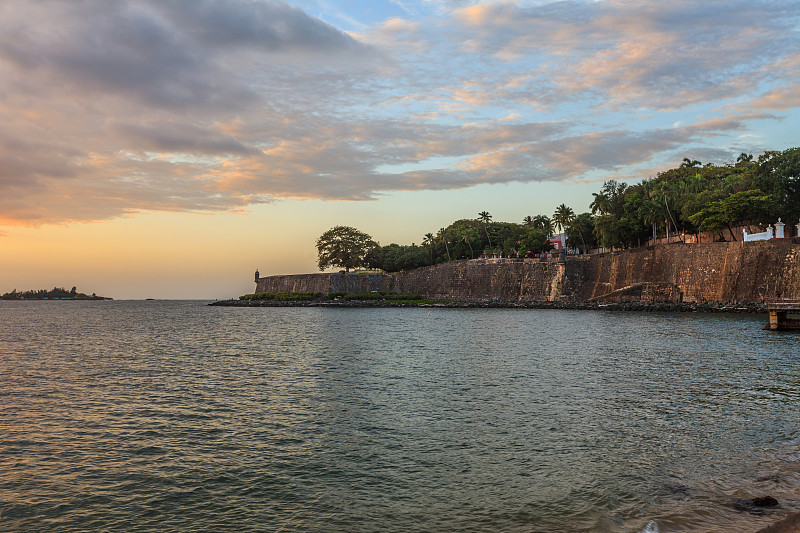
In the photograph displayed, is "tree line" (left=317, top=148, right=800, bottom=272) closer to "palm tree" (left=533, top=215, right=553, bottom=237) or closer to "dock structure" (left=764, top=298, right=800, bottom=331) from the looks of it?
"palm tree" (left=533, top=215, right=553, bottom=237)

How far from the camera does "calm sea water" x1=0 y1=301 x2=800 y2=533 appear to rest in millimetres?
10703

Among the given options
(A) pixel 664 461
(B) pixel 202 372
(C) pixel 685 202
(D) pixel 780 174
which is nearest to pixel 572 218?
(C) pixel 685 202

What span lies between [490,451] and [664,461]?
4.14m

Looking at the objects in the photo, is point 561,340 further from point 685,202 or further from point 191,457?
point 685,202

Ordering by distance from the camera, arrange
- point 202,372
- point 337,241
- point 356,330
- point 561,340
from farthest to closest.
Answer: point 337,241, point 356,330, point 561,340, point 202,372

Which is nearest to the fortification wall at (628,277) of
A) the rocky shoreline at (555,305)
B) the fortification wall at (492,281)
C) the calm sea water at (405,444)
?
the fortification wall at (492,281)

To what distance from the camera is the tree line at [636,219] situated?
72750 millimetres

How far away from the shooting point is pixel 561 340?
43.8 metres

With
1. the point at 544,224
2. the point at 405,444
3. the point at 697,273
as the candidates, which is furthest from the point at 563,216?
the point at 405,444

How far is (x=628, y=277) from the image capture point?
273 ft

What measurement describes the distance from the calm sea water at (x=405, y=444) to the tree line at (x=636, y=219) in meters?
51.6

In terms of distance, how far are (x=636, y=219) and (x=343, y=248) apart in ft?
214

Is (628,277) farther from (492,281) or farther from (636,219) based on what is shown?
(492,281)

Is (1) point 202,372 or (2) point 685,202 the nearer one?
(1) point 202,372
